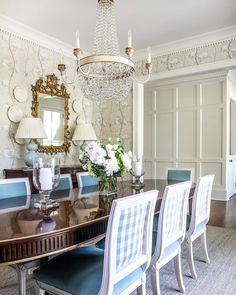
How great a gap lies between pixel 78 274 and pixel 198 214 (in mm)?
1349

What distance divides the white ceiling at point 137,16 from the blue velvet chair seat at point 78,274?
2.88 metres

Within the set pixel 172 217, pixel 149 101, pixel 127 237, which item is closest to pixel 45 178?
pixel 127 237

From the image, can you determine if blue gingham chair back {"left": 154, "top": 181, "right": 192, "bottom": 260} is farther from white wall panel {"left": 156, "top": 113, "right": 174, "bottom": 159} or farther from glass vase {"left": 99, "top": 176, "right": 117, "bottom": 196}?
white wall panel {"left": 156, "top": 113, "right": 174, "bottom": 159}

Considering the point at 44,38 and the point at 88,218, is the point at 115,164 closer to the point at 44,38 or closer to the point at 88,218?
the point at 88,218

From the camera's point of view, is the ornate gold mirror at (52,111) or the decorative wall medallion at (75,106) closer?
the ornate gold mirror at (52,111)

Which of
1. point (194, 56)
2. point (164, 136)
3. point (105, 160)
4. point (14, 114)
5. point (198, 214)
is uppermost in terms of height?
point (194, 56)

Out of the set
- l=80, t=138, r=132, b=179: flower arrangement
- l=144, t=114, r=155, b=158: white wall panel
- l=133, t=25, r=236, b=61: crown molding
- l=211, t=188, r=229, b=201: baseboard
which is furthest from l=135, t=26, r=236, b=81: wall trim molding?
l=211, t=188, r=229, b=201: baseboard

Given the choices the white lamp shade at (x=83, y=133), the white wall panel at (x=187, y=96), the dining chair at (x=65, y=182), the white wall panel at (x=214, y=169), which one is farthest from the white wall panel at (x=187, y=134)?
the dining chair at (x=65, y=182)

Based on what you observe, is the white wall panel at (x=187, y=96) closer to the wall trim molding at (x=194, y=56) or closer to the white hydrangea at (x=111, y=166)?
the wall trim molding at (x=194, y=56)

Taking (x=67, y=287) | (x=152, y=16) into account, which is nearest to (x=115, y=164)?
(x=67, y=287)

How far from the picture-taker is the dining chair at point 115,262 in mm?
1295

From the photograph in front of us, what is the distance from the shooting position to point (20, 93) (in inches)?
153

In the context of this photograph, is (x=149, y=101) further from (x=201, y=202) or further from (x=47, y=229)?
(x=47, y=229)

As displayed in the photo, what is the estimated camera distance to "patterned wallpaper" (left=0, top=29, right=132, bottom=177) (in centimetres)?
371
